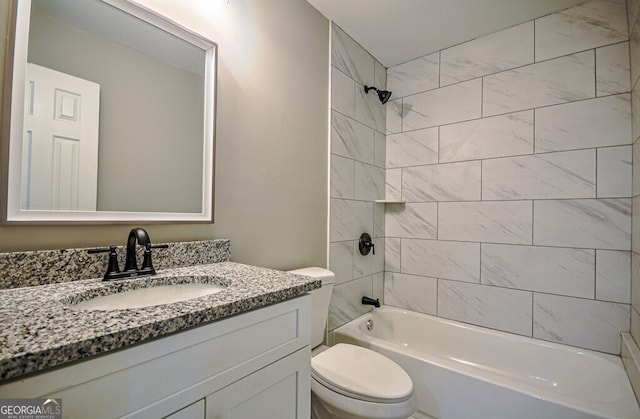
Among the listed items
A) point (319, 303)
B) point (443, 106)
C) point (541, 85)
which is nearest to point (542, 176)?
point (541, 85)

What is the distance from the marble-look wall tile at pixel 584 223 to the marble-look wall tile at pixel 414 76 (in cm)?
122

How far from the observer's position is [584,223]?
1.67 m

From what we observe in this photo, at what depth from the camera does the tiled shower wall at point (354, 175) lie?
1.94 m

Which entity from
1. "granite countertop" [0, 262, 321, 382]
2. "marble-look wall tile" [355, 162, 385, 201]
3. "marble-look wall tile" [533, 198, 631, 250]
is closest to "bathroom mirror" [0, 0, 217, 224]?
"granite countertop" [0, 262, 321, 382]

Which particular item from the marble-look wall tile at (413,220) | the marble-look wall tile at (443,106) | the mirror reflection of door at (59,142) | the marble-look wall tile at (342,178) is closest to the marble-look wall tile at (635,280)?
the marble-look wall tile at (413,220)

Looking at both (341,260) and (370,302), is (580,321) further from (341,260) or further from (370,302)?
(341,260)

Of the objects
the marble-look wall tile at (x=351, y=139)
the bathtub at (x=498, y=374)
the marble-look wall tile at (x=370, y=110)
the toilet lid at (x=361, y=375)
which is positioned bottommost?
the bathtub at (x=498, y=374)

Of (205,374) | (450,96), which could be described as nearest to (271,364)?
(205,374)

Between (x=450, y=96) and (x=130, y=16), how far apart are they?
6.73 ft

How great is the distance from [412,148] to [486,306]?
4.30 feet

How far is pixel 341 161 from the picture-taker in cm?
198

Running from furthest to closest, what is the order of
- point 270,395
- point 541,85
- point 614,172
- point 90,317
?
point 541,85, point 614,172, point 270,395, point 90,317

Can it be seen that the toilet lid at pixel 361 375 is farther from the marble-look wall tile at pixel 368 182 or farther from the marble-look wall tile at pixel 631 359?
the marble-look wall tile at pixel 368 182

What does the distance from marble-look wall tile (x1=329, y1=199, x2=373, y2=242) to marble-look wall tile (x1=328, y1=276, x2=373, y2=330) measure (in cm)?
35
